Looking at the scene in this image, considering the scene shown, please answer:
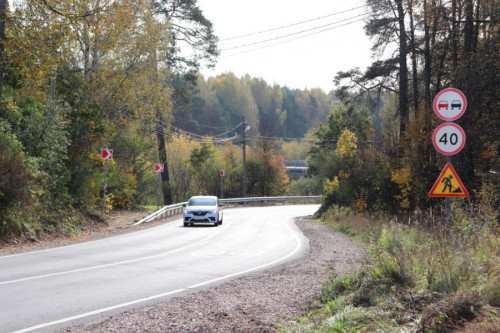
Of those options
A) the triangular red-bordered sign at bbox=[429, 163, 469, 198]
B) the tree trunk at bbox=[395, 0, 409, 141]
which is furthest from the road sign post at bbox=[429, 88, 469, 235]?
the tree trunk at bbox=[395, 0, 409, 141]

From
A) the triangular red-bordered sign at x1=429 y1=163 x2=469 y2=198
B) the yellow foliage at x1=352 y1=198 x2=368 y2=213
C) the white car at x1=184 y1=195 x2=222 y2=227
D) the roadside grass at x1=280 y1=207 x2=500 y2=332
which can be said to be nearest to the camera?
the roadside grass at x1=280 y1=207 x2=500 y2=332

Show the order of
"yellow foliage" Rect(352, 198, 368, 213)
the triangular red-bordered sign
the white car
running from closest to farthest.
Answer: the triangular red-bordered sign
the white car
"yellow foliage" Rect(352, 198, 368, 213)

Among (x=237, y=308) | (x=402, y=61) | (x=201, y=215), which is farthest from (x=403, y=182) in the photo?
(x=237, y=308)

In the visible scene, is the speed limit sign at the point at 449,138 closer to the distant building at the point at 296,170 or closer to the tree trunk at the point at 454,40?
the tree trunk at the point at 454,40

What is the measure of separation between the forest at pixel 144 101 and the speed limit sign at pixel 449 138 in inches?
120

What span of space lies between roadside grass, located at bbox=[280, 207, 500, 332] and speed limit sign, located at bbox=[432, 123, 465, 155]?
1570 mm

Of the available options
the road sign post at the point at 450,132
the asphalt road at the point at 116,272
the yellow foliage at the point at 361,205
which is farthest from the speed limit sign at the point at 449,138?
the yellow foliage at the point at 361,205

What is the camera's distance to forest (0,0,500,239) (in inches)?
677

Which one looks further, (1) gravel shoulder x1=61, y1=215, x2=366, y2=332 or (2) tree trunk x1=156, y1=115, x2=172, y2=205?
(2) tree trunk x1=156, y1=115, x2=172, y2=205

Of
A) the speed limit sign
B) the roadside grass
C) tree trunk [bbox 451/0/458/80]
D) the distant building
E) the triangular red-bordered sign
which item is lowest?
the distant building

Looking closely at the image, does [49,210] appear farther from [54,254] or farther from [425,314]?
[425,314]

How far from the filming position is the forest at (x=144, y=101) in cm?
1720

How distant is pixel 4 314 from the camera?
7168mm

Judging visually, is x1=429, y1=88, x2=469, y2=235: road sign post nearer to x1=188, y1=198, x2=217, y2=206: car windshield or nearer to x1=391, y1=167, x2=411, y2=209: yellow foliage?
x1=391, y1=167, x2=411, y2=209: yellow foliage
